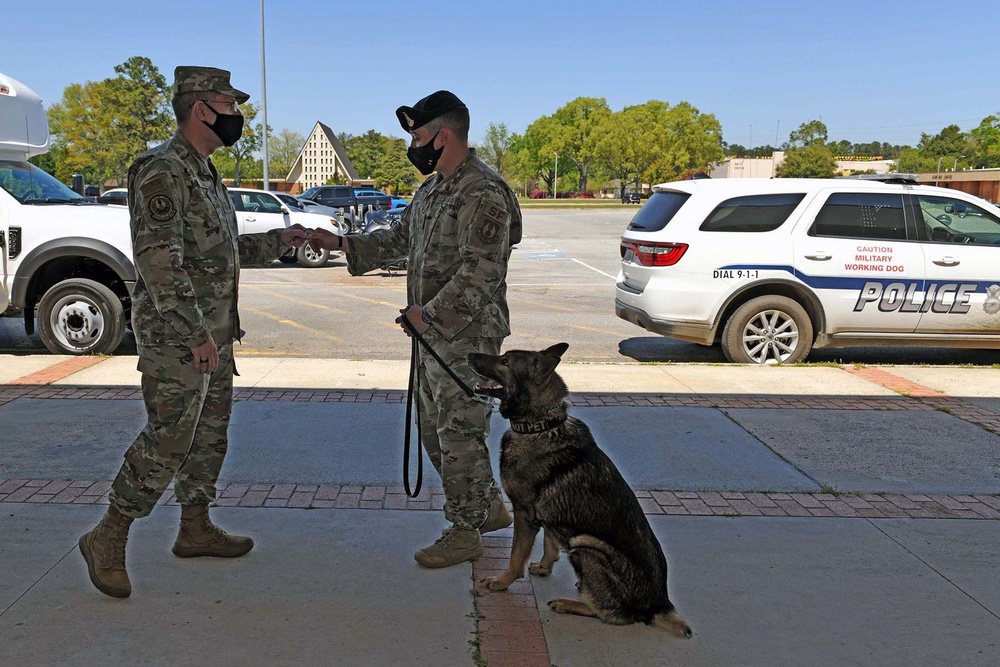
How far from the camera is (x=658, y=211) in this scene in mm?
8711

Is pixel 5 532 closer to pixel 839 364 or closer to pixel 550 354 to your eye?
pixel 550 354

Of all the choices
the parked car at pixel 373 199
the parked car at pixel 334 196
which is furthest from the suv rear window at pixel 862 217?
the parked car at pixel 373 199

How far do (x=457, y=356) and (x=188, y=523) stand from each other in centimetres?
144

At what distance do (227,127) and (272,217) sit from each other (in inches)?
636

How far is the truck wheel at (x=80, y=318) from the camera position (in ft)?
26.4

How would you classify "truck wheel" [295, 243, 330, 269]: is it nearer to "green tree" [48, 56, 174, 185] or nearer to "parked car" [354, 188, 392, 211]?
"parked car" [354, 188, 392, 211]

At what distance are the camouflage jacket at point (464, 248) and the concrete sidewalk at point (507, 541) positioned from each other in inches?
45.2

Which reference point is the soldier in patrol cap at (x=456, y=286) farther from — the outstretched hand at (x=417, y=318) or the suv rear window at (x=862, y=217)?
the suv rear window at (x=862, y=217)

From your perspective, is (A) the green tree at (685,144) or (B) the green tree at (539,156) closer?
(A) the green tree at (685,144)

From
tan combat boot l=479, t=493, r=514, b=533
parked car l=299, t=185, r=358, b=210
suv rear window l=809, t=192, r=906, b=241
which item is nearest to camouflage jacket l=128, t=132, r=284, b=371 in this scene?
tan combat boot l=479, t=493, r=514, b=533

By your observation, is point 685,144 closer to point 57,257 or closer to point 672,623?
point 57,257

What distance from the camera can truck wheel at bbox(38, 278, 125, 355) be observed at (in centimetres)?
805

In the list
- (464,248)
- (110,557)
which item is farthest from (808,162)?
(110,557)

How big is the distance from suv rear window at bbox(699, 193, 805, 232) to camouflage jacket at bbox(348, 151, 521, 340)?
4914 mm
